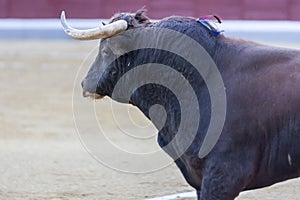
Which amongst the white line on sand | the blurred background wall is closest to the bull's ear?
the white line on sand

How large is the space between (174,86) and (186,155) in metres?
0.27

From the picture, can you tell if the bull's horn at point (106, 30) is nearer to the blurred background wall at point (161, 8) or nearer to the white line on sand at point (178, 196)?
the white line on sand at point (178, 196)

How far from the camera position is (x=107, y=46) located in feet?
10.4

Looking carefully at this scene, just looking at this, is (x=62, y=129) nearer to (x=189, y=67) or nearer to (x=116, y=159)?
(x=116, y=159)

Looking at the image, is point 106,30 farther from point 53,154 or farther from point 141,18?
point 53,154

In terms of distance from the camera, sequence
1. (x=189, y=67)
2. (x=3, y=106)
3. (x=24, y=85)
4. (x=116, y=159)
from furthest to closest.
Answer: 1. (x=24, y=85)
2. (x=3, y=106)
3. (x=116, y=159)
4. (x=189, y=67)

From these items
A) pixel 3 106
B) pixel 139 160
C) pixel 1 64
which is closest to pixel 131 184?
pixel 139 160

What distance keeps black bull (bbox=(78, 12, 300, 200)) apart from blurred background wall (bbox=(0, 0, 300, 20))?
21.4 feet

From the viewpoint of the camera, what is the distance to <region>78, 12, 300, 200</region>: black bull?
2.85 metres

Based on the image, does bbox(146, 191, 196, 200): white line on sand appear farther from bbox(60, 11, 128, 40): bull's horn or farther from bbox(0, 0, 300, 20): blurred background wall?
bbox(0, 0, 300, 20): blurred background wall

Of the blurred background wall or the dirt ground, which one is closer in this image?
the dirt ground

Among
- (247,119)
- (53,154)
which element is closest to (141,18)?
(247,119)

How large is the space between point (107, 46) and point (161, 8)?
21.7 ft

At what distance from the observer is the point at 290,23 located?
9.54m
